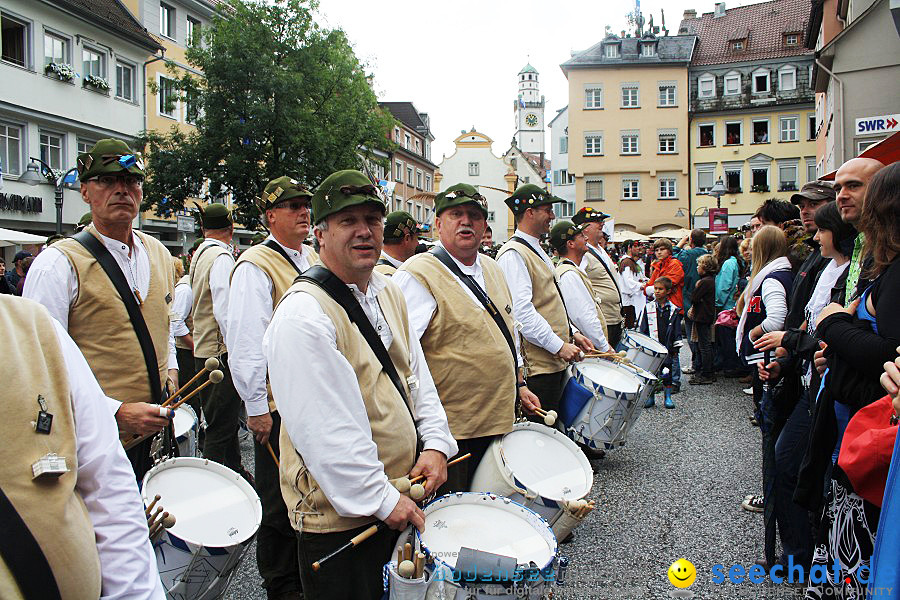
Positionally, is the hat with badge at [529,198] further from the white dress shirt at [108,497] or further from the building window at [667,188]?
the building window at [667,188]

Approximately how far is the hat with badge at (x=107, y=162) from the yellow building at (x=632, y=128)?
46.3 metres

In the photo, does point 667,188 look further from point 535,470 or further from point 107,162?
point 107,162

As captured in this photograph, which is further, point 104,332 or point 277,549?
point 277,549

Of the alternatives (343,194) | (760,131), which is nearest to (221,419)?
(343,194)

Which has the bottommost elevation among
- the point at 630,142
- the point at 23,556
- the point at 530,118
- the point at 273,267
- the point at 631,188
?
the point at 23,556

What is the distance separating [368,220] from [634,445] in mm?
5250

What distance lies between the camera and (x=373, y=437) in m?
2.47

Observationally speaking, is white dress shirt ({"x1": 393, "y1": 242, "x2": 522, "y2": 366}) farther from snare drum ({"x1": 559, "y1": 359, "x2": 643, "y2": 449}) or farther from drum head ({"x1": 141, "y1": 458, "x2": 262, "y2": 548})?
snare drum ({"x1": 559, "y1": 359, "x2": 643, "y2": 449})

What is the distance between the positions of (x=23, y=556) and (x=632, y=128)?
5012 centimetres

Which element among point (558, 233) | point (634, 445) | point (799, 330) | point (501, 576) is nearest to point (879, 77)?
point (558, 233)

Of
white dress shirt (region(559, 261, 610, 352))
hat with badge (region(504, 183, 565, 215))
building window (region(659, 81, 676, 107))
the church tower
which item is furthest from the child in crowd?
the church tower

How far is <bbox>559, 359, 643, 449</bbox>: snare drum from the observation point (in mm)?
5266

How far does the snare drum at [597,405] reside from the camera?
207 inches

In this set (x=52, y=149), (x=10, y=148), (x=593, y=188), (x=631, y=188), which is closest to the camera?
(x=10, y=148)
